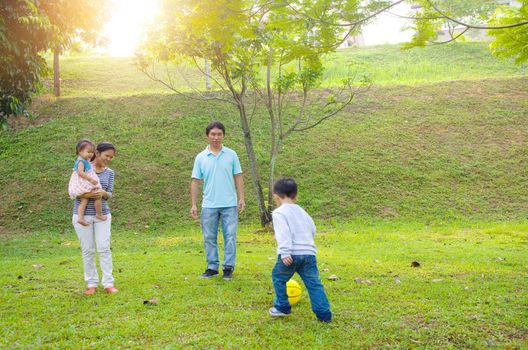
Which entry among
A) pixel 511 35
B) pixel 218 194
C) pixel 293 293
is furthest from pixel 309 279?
pixel 511 35

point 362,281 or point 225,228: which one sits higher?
point 225,228

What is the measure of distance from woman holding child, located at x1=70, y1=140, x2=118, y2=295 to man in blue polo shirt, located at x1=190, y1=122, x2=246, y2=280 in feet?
3.57

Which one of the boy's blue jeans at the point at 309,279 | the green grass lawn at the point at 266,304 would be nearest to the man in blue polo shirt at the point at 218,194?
the green grass lawn at the point at 266,304

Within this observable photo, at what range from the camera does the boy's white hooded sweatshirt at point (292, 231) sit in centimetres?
430

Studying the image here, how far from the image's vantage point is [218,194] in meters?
6.10

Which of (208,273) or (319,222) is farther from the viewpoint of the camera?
(319,222)

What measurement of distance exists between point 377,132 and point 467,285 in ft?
43.6

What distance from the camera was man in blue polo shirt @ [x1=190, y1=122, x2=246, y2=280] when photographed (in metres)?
6.10

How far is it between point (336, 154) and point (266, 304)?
1266cm

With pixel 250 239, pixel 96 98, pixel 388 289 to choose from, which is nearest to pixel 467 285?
pixel 388 289

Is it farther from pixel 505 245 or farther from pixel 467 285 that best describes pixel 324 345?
pixel 505 245

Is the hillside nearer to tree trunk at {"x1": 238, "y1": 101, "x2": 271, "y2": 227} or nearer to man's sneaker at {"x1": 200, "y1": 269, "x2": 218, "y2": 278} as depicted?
tree trunk at {"x1": 238, "y1": 101, "x2": 271, "y2": 227}

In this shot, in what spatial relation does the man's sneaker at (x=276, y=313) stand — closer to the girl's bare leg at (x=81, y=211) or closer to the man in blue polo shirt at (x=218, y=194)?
the man in blue polo shirt at (x=218, y=194)

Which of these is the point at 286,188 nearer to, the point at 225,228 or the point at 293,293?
the point at 293,293
